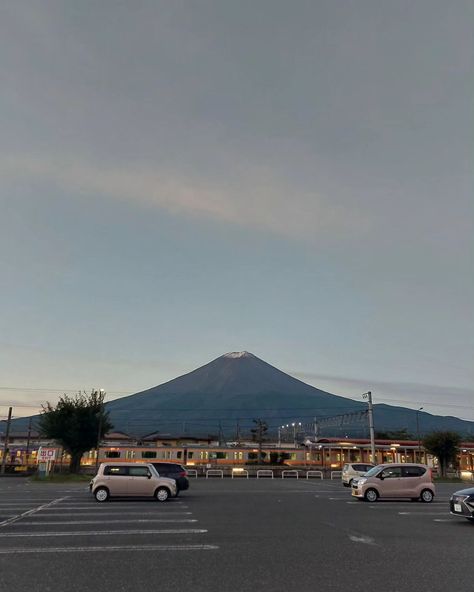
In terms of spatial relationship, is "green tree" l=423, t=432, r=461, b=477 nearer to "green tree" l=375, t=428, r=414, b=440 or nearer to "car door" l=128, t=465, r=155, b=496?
"car door" l=128, t=465, r=155, b=496

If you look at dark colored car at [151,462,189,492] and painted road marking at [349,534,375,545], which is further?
dark colored car at [151,462,189,492]

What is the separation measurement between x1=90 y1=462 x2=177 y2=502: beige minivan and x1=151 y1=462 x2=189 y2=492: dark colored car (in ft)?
15.9

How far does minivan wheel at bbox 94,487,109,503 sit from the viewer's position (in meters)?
19.8

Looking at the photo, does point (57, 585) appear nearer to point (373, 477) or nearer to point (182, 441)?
point (373, 477)

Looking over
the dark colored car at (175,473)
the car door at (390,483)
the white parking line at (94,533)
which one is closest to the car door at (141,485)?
the dark colored car at (175,473)

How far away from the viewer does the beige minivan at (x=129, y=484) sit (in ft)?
65.3

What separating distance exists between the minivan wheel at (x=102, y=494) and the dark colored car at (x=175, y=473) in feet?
17.7

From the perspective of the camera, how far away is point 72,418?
4531 cm

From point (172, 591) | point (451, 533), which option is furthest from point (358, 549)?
point (172, 591)

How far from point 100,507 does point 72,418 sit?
97.3ft

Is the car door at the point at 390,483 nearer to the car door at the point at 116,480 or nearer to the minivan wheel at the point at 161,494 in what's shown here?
the minivan wheel at the point at 161,494

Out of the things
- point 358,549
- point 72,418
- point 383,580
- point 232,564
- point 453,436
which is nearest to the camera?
point 383,580

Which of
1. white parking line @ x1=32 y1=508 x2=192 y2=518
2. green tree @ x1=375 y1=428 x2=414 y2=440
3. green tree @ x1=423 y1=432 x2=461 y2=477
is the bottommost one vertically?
white parking line @ x1=32 y1=508 x2=192 y2=518

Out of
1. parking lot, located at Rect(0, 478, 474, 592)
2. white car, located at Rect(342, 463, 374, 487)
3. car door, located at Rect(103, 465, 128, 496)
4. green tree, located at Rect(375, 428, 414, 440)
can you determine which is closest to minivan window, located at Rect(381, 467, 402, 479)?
parking lot, located at Rect(0, 478, 474, 592)
